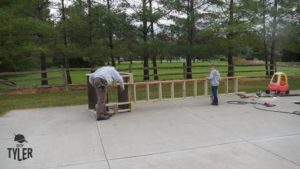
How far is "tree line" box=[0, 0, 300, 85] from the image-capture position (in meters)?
13.6

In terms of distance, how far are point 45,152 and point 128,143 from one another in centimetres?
140

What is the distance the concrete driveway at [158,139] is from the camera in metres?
4.17

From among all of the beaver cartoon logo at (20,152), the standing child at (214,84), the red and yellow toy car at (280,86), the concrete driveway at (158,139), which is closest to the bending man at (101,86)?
the concrete driveway at (158,139)

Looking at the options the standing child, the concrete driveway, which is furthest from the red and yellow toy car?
the standing child

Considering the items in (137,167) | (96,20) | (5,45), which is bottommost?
(137,167)

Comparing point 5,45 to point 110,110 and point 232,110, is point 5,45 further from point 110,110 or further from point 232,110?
point 232,110

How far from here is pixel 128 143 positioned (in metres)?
5.04

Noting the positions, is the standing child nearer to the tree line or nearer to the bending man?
the bending man

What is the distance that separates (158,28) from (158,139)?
10.5 metres

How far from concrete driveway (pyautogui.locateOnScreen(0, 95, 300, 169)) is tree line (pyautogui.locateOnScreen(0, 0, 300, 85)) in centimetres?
639

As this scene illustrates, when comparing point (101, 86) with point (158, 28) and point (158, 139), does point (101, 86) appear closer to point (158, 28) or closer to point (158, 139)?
point (158, 139)

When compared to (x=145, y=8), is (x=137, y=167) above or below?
below

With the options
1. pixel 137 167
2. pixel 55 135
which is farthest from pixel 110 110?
pixel 137 167

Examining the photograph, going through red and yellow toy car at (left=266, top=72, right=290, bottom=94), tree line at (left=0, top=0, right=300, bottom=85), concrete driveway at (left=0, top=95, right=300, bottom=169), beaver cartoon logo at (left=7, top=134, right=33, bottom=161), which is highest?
tree line at (left=0, top=0, right=300, bottom=85)
